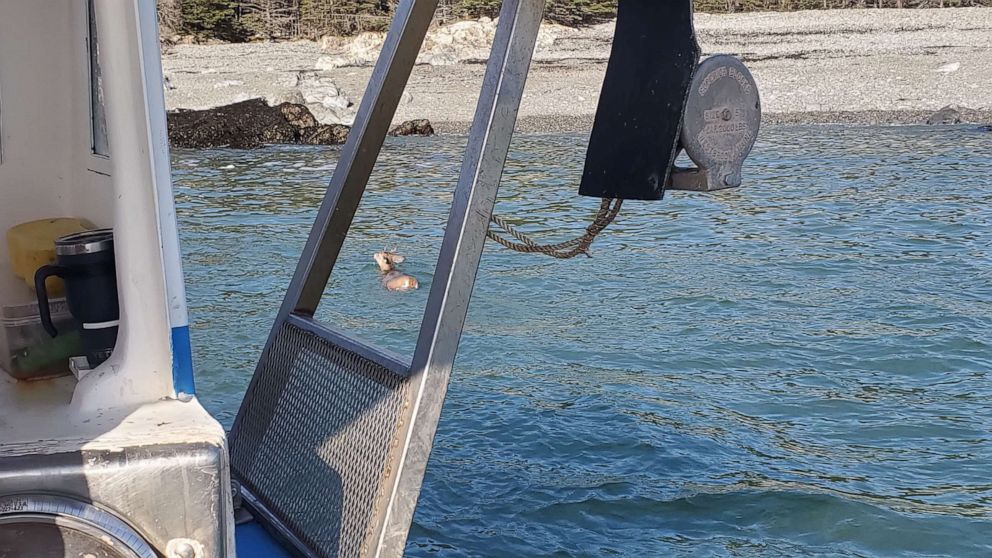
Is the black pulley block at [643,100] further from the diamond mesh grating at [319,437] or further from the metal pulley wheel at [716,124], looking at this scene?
the diamond mesh grating at [319,437]

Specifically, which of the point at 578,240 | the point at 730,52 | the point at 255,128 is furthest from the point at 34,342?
the point at 730,52

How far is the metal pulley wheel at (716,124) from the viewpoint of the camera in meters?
3.34

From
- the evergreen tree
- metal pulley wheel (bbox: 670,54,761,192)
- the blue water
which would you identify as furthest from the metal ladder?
the evergreen tree

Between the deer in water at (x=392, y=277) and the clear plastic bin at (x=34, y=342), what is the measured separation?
795cm

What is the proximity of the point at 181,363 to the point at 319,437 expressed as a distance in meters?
1.02

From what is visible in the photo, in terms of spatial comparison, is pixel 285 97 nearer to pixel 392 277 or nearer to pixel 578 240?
pixel 392 277

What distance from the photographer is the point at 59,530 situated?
242cm

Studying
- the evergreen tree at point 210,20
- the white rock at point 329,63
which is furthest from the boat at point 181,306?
the evergreen tree at point 210,20

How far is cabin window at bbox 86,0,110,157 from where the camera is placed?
3564 millimetres

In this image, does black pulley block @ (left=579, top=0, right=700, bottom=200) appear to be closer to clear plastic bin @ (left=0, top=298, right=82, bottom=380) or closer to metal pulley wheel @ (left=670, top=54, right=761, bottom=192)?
metal pulley wheel @ (left=670, top=54, right=761, bottom=192)

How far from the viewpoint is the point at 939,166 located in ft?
58.8

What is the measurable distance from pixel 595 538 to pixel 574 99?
20571 millimetres

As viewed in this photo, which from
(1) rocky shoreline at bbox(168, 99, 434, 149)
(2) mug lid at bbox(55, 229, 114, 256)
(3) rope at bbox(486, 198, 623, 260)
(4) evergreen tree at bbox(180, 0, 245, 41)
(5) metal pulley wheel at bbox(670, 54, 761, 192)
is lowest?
(1) rocky shoreline at bbox(168, 99, 434, 149)

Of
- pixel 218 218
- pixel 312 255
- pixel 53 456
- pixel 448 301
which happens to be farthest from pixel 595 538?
pixel 218 218
